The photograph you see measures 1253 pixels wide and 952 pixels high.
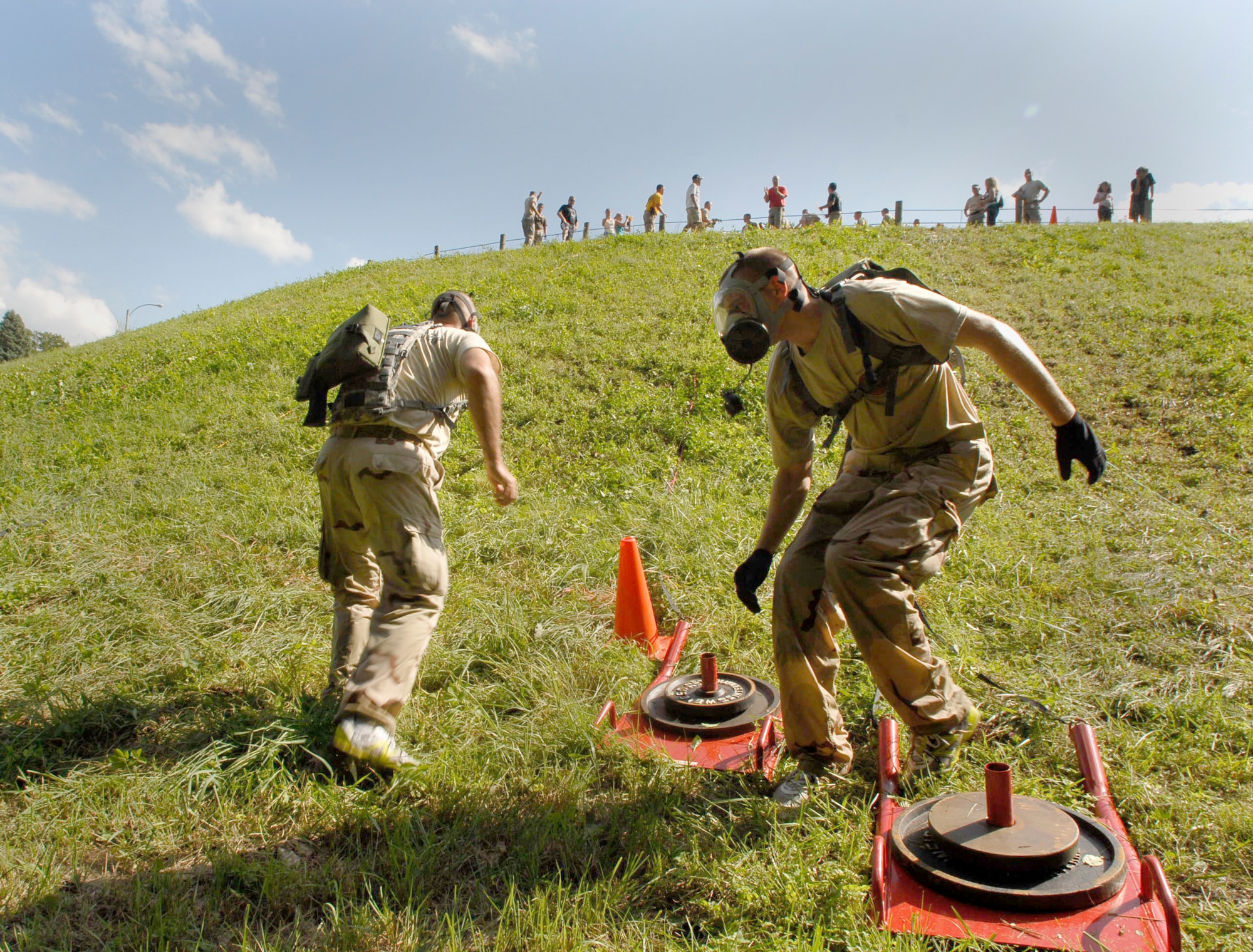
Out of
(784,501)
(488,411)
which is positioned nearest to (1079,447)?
(784,501)

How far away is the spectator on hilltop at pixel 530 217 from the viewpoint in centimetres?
2108

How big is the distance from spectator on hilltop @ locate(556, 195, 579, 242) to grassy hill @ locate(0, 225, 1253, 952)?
1329 cm

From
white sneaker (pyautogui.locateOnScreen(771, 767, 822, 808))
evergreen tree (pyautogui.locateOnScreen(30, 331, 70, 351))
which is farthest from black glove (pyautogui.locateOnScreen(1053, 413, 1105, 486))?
evergreen tree (pyautogui.locateOnScreen(30, 331, 70, 351))

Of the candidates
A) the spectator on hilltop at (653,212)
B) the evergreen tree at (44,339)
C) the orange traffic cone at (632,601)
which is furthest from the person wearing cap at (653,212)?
the evergreen tree at (44,339)

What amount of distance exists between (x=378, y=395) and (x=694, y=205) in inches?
691

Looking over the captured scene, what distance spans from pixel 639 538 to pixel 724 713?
2326 millimetres

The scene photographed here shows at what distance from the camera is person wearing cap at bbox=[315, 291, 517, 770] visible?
285 centimetres

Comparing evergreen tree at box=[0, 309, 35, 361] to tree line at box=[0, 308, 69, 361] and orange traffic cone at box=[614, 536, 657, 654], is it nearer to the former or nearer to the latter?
tree line at box=[0, 308, 69, 361]

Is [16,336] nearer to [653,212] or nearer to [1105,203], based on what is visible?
[653,212]

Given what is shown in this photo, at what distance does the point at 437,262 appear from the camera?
18.9 m

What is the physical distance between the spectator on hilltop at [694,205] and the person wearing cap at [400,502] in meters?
16.8

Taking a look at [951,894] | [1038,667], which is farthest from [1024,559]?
[951,894]

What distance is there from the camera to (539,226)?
69.6 ft

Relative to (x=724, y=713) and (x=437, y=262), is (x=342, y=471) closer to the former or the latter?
(x=724, y=713)
